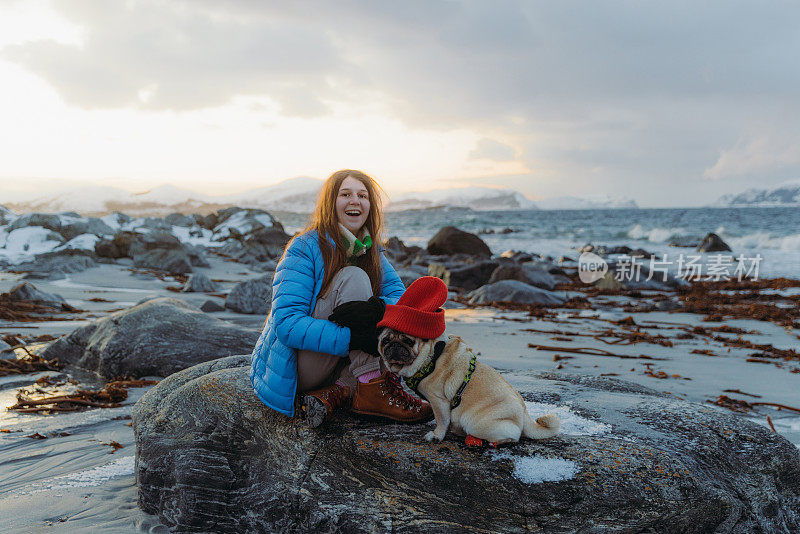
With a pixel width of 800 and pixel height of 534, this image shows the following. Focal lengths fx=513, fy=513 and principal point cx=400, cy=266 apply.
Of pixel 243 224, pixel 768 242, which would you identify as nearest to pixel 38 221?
pixel 243 224

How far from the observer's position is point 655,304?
458 inches

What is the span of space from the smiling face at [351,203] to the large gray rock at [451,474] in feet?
→ 4.19

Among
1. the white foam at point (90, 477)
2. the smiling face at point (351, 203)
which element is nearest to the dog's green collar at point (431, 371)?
the smiling face at point (351, 203)

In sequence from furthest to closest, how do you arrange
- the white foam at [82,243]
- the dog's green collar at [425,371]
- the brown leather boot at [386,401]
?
the white foam at [82,243]
the brown leather boot at [386,401]
the dog's green collar at [425,371]

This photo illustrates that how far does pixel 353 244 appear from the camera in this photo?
336 cm

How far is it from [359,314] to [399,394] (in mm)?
586

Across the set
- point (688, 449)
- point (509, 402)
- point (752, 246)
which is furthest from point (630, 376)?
point (752, 246)

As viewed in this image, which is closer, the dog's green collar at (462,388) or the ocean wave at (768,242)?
the dog's green collar at (462,388)

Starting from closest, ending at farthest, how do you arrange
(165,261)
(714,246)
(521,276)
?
(521,276)
(165,261)
(714,246)

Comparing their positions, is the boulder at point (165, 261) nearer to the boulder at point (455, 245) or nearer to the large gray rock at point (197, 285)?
the large gray rock at point (197, 285)

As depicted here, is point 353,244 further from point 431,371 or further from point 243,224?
point 243,224

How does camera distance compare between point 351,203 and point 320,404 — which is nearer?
point 320,404

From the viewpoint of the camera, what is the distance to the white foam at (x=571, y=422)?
119 inches

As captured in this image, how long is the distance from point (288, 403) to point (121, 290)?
1000cm
